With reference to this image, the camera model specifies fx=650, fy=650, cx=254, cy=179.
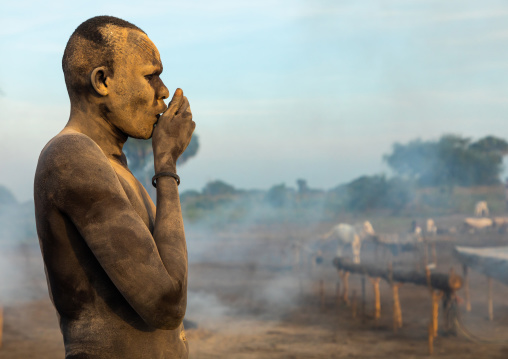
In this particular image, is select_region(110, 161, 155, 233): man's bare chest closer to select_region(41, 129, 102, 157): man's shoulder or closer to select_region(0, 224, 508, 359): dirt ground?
select_region(41, 129, 102, 157): man's shoulder

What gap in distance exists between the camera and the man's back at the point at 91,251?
2180 millimetres

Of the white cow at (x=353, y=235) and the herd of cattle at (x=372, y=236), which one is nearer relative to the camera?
the white cow at (x=353, y=235)

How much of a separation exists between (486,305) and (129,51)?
2398cm

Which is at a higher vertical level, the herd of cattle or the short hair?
the short hair

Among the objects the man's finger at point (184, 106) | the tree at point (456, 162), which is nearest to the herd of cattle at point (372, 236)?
the tree at point (456, 162)

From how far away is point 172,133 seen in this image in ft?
8.52

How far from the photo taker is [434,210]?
55.8 metres

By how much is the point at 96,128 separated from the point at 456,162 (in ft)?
207

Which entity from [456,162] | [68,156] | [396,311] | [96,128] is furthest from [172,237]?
[456,162]

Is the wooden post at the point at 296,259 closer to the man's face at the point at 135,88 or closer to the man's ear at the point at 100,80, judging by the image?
the man's face at the point at 135,88

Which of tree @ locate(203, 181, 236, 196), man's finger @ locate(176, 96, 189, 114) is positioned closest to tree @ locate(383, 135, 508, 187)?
tree @ locate(203, 181, 236, 196)

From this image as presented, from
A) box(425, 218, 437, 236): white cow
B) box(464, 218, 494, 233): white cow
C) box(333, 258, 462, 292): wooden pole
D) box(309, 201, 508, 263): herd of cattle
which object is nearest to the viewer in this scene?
box(333, 258, 462, 292): wooden pole

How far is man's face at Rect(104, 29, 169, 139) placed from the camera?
252 centimetres

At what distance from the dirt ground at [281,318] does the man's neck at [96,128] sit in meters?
16.0
